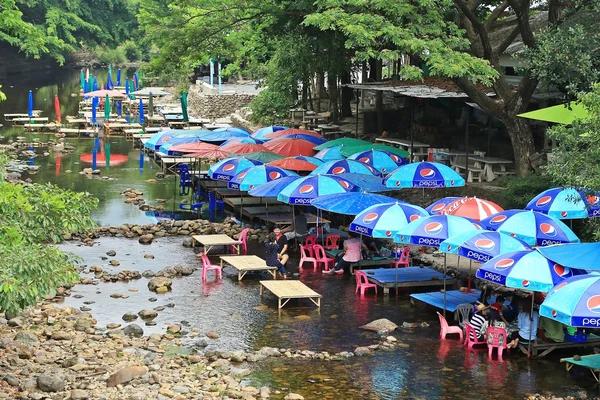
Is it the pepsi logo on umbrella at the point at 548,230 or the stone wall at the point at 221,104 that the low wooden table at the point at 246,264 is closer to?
the pepsi logo on umbrella at the point at 548,230

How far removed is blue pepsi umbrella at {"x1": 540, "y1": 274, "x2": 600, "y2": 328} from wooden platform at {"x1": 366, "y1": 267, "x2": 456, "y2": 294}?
5.69 metres

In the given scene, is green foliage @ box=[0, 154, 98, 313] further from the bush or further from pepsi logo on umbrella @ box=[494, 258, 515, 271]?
the bush

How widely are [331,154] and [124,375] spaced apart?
15.2 metres

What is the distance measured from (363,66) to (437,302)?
916 inches

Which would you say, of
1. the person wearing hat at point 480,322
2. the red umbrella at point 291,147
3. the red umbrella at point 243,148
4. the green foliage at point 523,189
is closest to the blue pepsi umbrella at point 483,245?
the person wearing hat at point 480,322

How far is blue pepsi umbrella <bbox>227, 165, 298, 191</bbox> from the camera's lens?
952 inches

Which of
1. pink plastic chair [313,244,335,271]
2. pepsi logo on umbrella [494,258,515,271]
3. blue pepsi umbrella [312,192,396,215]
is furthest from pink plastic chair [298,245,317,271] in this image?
pepsi logo on umbrella [494,258,515,271]

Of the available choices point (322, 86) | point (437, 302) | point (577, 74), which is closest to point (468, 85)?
point (577, 74)

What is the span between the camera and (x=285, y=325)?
17.2 m

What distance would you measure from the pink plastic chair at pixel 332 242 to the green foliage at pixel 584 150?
9.15 meters

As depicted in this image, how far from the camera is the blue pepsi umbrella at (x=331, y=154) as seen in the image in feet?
90.6

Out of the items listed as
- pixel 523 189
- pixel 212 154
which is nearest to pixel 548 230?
pixel 523 189

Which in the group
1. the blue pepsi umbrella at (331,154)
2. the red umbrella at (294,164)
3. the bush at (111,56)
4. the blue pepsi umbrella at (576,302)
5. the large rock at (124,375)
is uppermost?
the bush at (111,56)

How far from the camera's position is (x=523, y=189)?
22.0 m
